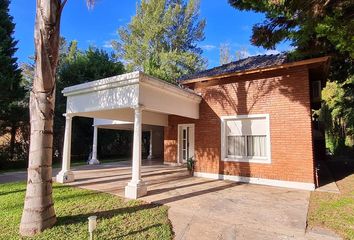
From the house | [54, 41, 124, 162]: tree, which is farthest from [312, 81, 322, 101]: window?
[54, 41, 124, 162]: tree

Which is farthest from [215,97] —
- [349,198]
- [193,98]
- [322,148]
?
[322,148]

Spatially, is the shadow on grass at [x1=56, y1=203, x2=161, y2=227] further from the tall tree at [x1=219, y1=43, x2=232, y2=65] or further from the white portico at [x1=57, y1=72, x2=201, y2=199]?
the tall tree at [x1=219, y1=43, x2=232, y2=65]

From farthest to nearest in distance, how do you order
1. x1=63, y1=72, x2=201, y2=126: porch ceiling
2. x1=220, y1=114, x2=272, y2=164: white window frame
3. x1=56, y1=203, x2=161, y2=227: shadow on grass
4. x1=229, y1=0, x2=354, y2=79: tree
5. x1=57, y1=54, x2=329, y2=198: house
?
1. x1=220, y1=114, x2=272, y2=164: white window frame
2. x1=57, y1=54, x2=329, y2=198: house
3. x1=63, y1=72, x2=201, y2=126: porch ceiling
4. x1=229, y1=0, x2=354, y2=79: tree
5. x1=56, y1=203, x2=161, y2=227: shadow on grass

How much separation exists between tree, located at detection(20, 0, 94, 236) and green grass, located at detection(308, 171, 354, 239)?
19.1 ft

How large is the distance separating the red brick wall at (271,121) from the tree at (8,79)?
11723mm

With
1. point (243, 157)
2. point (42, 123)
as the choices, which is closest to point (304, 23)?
point (243, 157)

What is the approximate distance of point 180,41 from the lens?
3072cm

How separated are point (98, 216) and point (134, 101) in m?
3.79

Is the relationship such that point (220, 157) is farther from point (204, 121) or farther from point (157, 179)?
point (157, 179)

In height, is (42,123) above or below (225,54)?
below

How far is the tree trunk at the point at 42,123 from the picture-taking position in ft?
17.5

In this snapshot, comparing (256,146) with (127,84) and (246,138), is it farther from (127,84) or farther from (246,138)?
(127,84)

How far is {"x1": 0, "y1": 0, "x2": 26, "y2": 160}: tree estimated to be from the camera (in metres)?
15.1

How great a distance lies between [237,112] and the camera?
11.1m
